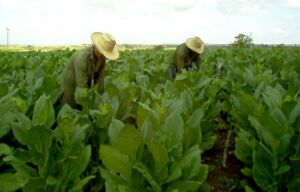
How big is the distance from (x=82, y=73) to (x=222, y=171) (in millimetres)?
1889

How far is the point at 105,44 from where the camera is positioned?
4.91 metres

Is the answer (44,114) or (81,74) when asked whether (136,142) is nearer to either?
(44,114)

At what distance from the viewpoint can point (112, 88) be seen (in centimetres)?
484

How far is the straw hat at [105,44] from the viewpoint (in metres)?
4.86

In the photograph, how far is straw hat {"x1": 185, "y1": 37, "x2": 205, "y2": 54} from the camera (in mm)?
7637

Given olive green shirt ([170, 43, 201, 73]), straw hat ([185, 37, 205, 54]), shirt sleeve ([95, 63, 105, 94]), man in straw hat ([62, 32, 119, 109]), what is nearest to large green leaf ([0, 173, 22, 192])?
man in straw hat ([62, 32, 119, 109])

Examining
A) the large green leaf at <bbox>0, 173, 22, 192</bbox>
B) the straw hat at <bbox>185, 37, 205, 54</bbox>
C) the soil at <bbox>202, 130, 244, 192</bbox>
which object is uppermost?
the straw hat at <bbox>185, 37, 205, 54</bbox>

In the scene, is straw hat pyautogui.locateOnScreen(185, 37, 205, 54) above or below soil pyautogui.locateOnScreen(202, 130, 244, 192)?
above

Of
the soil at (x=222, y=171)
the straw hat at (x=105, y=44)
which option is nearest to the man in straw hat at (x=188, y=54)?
the soil at (x=222, y=171)

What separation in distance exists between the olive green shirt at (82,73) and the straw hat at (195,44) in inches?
99.4

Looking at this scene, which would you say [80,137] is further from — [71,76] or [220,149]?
[220,149]

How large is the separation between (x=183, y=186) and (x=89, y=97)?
6.38 feet

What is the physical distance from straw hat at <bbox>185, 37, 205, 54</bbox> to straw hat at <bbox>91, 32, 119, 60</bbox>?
2.84 meters

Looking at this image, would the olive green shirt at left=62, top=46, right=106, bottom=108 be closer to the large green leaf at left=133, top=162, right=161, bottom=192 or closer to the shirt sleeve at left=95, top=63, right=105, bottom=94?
the shirt sleeve at left=95, top=63, right=105, bottom=94
